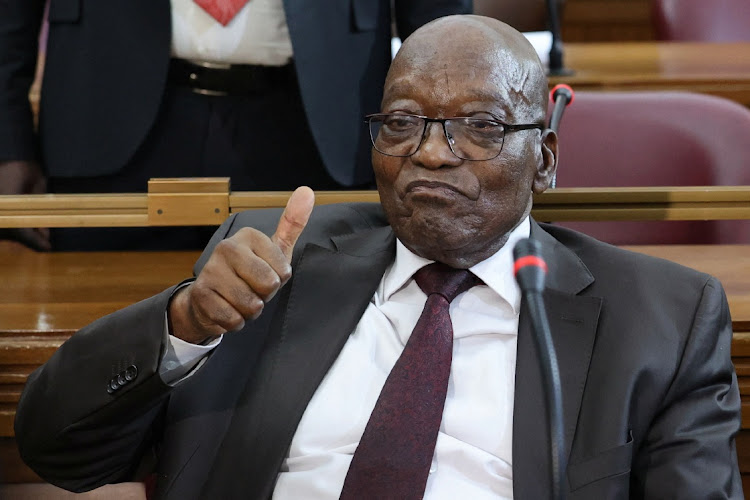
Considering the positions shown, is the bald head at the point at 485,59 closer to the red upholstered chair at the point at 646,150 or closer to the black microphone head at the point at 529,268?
the black microphone head at the point at 529,268

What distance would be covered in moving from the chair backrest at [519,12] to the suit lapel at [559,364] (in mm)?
1955

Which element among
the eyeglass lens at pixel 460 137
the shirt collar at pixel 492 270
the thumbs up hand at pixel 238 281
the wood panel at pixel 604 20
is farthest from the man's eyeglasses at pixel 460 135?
the wood panel at pixel 604 20

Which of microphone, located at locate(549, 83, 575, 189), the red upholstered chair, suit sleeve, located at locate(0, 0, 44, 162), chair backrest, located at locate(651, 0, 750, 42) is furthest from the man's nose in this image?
chair backrest, located at locate(651, 0, 750, 42)

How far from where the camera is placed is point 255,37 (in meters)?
2.06

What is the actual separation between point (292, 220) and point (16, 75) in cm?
109

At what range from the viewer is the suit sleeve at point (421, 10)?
2.10m

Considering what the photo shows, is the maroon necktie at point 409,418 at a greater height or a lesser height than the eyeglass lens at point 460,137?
lesser

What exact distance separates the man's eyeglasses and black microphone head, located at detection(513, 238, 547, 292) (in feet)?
1.38

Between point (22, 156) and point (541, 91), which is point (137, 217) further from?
point (541, 91)

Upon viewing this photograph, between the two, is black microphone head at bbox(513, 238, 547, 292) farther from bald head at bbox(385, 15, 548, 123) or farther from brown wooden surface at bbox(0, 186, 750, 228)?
brown wooden surface at bbox(0, 186, 750, 228)

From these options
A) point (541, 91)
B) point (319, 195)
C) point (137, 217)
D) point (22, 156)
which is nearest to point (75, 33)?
point (22, 156)

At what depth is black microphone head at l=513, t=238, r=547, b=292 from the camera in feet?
3.43

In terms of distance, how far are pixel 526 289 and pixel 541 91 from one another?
0.59 m

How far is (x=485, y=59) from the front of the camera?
1.50 m
